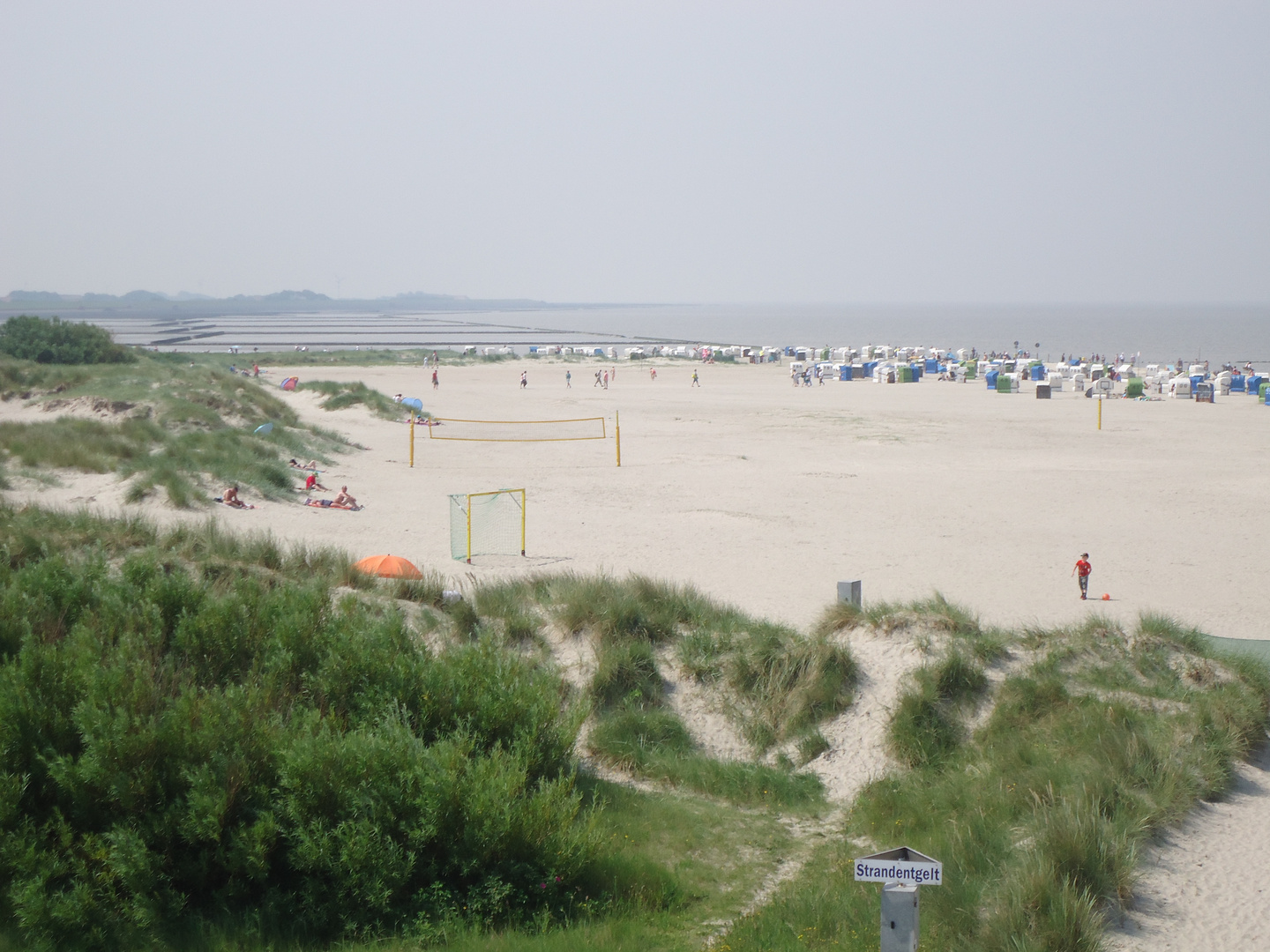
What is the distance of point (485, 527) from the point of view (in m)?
17.8

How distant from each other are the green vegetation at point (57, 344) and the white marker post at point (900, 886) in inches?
1622

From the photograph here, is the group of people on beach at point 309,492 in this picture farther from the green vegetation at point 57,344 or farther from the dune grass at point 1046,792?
the green vegetation at point 57,344

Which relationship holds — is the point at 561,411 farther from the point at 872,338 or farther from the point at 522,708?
the point at 872,338

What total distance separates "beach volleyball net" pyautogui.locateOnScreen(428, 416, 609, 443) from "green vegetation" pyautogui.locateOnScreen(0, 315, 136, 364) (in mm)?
15514

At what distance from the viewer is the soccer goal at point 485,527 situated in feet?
54.0

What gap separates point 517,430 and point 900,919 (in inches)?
1285

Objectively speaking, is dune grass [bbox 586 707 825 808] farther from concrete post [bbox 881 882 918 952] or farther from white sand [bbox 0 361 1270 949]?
concrete post [bbox 881 882 918 952]

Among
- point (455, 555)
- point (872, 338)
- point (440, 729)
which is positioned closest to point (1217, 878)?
point (440, 729)

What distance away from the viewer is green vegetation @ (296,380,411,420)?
3769 centimetres

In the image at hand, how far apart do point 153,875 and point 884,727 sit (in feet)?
18.4

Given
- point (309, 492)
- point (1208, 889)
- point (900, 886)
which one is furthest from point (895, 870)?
point (309, 492)

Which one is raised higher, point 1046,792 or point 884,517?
point 1046,792

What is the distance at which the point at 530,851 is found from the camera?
539 cm

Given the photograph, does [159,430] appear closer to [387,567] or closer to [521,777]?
[387,567]
